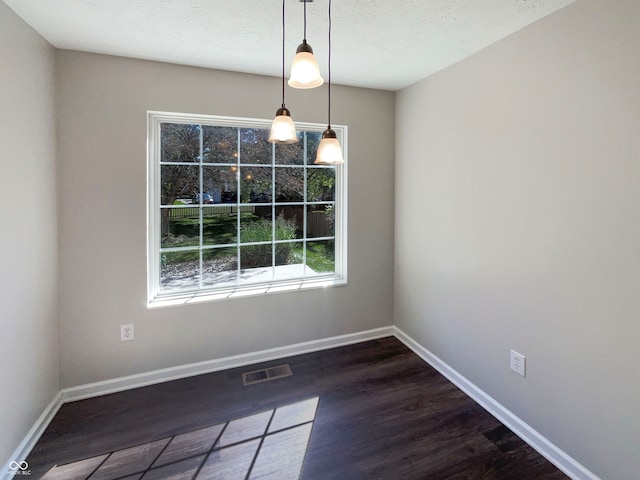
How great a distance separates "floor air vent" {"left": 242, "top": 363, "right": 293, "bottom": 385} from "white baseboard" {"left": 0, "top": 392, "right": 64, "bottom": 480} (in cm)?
121

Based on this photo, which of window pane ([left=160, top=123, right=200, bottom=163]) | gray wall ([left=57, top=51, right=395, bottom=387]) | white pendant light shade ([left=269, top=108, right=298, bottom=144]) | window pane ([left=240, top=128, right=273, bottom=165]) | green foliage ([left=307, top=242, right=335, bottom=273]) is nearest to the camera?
white pendant light shade ([left=269, top=108, right=298, bottom=144])

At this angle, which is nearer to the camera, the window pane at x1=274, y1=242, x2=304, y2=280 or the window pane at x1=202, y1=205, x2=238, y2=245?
the window pane at x1=202, y1=205, x2=238, y2=245

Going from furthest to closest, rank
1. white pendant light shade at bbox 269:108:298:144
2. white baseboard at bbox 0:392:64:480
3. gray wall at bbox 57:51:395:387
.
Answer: gray wall at bbox 57:51:395:387
white baseboard at bbox 0:392:64:480
white pendant light shade at bbox 269:108:298:144

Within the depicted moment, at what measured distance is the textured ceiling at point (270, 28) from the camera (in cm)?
172

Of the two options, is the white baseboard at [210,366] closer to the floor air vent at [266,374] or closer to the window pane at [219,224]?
the floor air vent at [266,374]

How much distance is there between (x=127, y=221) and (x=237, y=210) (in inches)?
31.9

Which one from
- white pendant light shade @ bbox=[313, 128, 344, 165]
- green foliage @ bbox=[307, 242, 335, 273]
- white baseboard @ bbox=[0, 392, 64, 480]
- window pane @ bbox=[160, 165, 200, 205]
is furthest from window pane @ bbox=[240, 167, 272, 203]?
white baseboard @ bbox=[0, 392, 64, 480]

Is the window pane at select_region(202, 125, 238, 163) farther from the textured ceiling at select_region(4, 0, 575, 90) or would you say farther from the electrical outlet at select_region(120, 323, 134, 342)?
the electrical outlet at select_region(120, 323, 134, 342)

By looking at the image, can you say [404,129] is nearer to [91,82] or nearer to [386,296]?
[386,296]

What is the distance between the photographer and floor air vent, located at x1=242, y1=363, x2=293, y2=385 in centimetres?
259

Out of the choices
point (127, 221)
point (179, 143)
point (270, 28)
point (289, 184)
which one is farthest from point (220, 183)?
point (270, 28)

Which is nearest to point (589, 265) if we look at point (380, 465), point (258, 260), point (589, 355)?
point (589, 355)

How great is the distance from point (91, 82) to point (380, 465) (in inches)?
116

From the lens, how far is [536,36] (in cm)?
187
